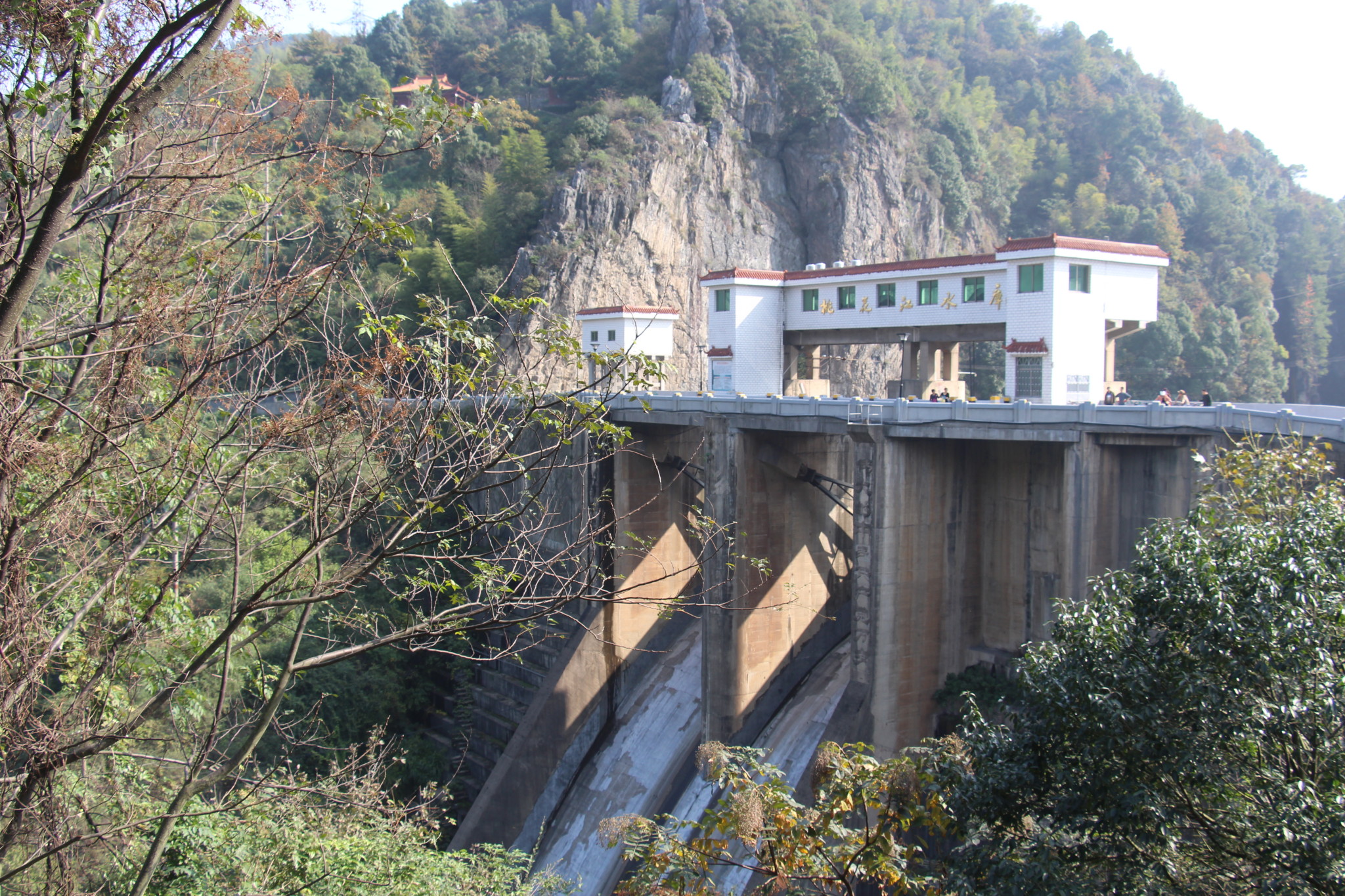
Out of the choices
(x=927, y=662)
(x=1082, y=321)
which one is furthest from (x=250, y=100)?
(x=1082, y=321)

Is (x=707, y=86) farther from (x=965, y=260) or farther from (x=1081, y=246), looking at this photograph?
(x=1081, y=246)

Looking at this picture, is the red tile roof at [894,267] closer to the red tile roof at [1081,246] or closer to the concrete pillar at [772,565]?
the red tile roof at [1081,246]

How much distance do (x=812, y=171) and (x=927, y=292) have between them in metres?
34.5

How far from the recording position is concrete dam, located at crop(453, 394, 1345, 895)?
15.9 meters

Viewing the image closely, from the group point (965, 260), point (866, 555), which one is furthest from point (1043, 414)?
point (965, 260)

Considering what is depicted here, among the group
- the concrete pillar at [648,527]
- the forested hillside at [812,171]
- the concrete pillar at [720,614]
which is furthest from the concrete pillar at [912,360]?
the forested hillside at [812,171]

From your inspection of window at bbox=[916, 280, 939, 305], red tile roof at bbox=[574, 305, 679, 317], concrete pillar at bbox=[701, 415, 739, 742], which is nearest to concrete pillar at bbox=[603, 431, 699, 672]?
concrete pillar at bbox=[701, 415, 739, 742]

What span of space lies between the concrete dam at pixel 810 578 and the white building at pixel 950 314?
4663 millimetres

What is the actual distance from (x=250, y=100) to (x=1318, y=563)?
9.13 metres

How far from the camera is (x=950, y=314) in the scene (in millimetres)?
25531

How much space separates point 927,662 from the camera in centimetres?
1895

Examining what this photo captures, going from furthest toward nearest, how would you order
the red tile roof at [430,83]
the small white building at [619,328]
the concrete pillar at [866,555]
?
the red tile roof at [430,83]
the small white building at [619,328]
the concrete pillar at [866,555]

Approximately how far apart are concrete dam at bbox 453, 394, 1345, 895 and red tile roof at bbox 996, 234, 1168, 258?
19.0 feet

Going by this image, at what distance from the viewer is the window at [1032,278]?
73.8 feet
